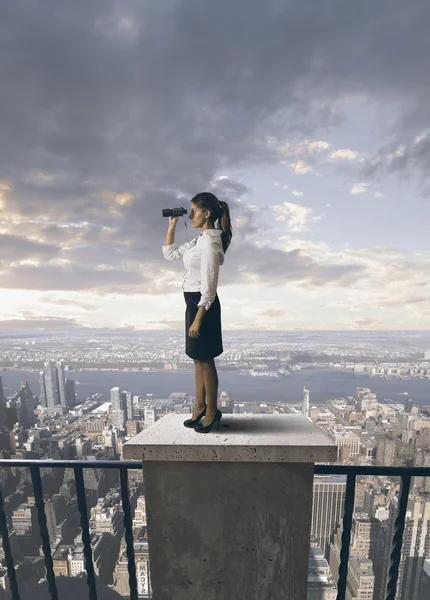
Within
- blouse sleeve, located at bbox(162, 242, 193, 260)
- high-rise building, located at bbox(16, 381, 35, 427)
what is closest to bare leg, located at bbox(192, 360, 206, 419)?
blouse sleeve, located at bbox(162, 242, 193, 260)

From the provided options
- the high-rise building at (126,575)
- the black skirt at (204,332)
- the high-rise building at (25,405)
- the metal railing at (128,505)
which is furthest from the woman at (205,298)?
the high-rise building at (25,405)

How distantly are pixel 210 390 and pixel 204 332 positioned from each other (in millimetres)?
353

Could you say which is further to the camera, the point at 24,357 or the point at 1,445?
the point at 24,357

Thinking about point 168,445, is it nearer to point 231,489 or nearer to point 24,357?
point 231,489

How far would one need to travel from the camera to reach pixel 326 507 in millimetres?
4273

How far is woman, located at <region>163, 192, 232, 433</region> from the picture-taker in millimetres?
1502

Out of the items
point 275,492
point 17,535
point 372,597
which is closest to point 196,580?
point 275,492

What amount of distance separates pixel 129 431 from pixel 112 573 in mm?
2752

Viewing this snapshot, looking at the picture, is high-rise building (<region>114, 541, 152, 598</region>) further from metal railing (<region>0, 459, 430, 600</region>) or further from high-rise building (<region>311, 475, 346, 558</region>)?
metal railing (<region>0, 459, 430, 600</region>)

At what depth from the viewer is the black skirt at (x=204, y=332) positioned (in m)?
1.55

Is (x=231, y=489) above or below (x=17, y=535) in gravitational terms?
above

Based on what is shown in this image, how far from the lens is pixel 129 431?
6719 millimetres

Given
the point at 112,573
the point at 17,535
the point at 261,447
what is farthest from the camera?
the point at 17,535

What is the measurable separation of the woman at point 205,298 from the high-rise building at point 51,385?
11.5m
